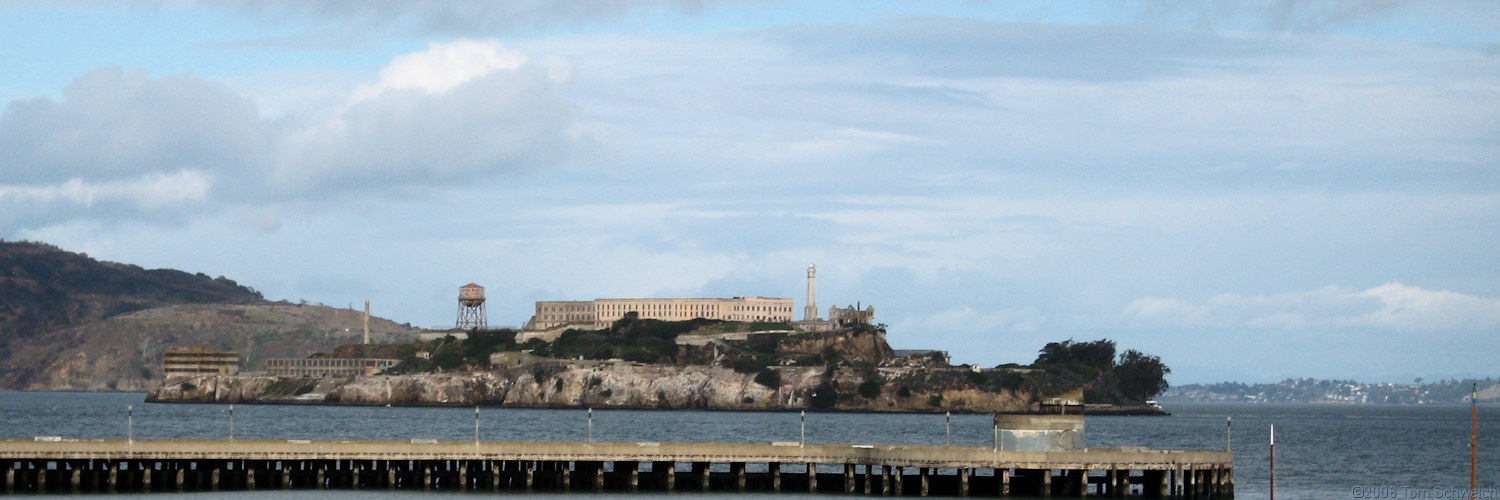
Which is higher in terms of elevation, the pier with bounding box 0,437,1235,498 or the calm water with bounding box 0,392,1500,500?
the pier with bounding box 0,437,1235,498

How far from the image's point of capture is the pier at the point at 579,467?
262 ft

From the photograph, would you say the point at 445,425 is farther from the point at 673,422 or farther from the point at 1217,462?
the point at 1217,462

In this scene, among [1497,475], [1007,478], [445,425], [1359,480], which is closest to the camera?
[1007,478]

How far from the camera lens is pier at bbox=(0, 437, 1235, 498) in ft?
262

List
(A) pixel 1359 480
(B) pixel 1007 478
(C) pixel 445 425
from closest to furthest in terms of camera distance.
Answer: (B) pixel 1007 478 → (A) pixel 1359 480 → (C) pixel 445 425

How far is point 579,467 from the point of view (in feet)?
292

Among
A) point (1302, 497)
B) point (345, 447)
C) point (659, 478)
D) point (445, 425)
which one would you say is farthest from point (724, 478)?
point (445, 425)

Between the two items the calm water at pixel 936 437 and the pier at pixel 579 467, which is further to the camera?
the calm water at pixel 936 437

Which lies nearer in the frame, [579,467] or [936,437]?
[579,467]

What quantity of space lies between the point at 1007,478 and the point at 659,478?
54.5 feet

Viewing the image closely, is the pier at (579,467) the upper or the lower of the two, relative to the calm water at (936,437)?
upper

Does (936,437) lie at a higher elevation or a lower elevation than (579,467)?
lower

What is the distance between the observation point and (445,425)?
17762cm

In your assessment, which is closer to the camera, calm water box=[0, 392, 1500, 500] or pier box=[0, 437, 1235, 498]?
pier box=[0, 437, 1235, 498]
